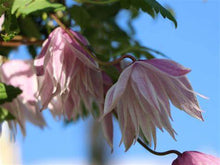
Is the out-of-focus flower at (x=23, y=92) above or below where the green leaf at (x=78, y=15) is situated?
below

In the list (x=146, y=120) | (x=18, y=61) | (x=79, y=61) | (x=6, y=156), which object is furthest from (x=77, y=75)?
(x=6, y=156)

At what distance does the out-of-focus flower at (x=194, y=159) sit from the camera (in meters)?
0.63

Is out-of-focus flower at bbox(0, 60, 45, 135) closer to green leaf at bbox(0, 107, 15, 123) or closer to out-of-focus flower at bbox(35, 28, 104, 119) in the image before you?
green leaf at bbox(0, 107, 15, 123)

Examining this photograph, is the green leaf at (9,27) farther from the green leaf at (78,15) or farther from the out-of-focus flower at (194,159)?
the out-of-focus flower at (194,159)

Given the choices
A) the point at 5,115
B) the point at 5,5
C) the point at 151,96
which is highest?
the point at 5,5

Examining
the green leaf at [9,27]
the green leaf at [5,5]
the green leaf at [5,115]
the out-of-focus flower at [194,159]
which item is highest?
the green leaf at [5,5]

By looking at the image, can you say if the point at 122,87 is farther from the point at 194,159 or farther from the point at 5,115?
the point at 5,115

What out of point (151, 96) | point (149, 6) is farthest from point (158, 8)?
point (151, 96)

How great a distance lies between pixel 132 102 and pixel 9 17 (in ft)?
0.71

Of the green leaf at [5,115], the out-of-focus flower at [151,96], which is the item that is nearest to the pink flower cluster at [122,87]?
the out-of-focus flower at [151,96]

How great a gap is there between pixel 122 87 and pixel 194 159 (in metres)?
0.15

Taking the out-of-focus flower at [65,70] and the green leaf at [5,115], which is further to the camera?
the green leaf at [5,115]

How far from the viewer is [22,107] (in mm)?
831

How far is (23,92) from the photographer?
82 cm
